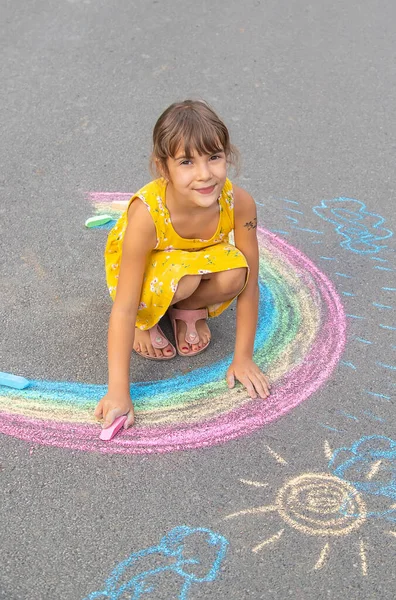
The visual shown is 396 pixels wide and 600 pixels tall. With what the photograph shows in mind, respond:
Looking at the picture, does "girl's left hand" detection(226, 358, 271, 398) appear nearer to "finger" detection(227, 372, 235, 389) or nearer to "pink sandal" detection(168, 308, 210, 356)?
"finger" detection(227, 372, 235, 389)

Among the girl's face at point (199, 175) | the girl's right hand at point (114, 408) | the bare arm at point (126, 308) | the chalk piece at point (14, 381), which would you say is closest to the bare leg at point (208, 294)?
the bare arm at point (126, 308)

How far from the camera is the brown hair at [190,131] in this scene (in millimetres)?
2680

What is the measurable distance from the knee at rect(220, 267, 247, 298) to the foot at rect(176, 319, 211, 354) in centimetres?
26

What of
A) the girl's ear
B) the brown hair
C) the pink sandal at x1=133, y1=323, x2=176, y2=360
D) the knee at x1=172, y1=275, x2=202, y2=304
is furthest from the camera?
the pink sandal at x1=133, y1=323, x2=176, y2=360

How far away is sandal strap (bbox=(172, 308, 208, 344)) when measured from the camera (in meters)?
3.16

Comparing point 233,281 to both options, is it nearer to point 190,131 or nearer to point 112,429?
point 190,131

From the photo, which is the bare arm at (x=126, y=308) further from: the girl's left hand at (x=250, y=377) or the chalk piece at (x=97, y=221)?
the chalk piece at (x=97, y=221)

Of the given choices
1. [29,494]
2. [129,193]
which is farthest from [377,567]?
[129,193]

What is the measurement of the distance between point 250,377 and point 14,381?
86 centimetres

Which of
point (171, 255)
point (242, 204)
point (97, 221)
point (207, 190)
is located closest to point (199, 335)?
point (171, 255)

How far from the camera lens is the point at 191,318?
10.5 feet

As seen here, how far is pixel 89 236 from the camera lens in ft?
12.7

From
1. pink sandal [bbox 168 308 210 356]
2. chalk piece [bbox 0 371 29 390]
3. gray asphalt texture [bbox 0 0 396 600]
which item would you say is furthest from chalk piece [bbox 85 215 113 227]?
chalk piece [bbox 0 371 29 390]

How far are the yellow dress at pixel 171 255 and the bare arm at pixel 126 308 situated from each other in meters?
0.05
